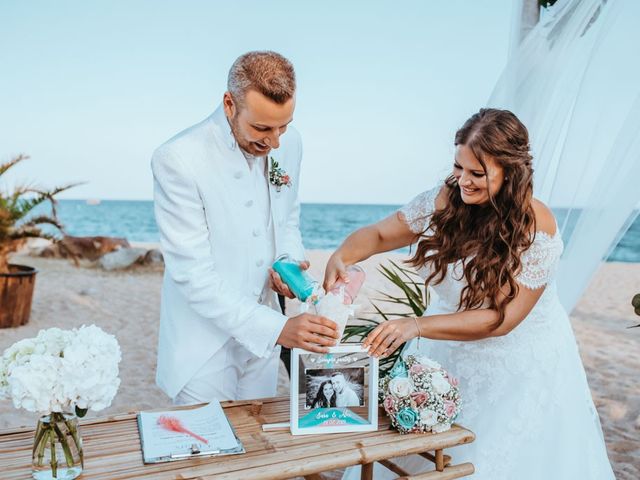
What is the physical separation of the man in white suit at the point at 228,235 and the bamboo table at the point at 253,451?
29 cm

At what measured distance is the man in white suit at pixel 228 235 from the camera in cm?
225

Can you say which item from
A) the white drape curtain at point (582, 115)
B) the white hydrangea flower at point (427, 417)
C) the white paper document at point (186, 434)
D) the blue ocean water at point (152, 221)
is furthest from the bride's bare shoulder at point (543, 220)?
the blue ocean water at point (152, 221)

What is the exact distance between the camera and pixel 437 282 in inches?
104

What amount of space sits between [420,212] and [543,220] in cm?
52

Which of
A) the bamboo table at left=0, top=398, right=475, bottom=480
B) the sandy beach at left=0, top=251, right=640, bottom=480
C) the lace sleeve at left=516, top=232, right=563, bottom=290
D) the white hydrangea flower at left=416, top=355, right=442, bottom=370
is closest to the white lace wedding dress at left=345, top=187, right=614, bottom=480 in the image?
the lace sleeve at left=516, top=232, right=563, bottom=290

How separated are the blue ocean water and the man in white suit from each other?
2440 centimetres

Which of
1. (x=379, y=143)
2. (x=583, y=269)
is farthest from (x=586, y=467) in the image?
(x=379, y=143)

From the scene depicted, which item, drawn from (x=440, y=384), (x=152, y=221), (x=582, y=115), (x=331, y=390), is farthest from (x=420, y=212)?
(x=152, y=221)

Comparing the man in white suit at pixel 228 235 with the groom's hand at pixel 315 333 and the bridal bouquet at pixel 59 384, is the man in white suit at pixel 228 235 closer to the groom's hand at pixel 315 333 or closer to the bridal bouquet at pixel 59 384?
the groom's hand at pixel 315 333

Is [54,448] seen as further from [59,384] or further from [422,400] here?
[422,400]

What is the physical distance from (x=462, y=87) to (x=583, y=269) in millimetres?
1226

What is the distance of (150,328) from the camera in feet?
28.6

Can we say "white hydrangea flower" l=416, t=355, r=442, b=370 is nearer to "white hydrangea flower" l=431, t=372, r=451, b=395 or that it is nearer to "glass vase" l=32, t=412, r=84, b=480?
"white hydrangea flower" l=431, t=372, r=451, b=395

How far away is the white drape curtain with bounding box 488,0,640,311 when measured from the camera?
329 centimetres
